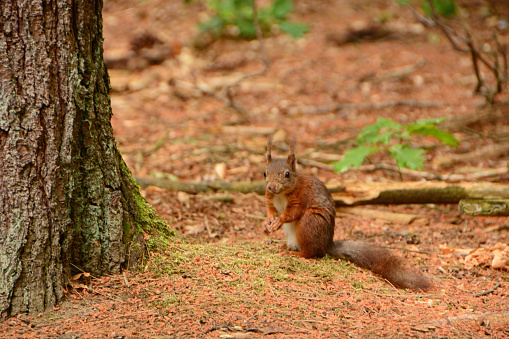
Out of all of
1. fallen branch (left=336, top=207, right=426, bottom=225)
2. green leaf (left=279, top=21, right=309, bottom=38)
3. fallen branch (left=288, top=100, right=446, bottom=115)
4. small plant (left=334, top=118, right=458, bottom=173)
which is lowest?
fallen branch (left=336, top=207, right=426, bottom=225)

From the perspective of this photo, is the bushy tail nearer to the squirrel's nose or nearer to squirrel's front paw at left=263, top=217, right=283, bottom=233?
squirrel's front paw at left=263, top=217, right=283, bottom=233

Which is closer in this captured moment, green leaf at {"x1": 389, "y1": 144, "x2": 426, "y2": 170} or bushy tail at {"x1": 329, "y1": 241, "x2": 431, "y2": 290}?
bushy tail at {"x1": 329, "y1": 241, "x2": 431, "y2": 290}

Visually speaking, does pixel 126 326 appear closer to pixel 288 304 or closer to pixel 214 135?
Answer: pixel 288 304

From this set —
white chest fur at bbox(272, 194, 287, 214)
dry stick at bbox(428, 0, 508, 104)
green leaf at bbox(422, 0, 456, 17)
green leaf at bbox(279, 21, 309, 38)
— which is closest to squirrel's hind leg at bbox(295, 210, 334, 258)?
white chest fur at bbox(272, 194, 287, 214)

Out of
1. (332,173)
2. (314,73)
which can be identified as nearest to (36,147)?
(332,173)

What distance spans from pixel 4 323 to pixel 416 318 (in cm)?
222

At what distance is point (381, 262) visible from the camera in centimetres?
348

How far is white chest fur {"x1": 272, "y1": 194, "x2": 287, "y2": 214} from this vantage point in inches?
154

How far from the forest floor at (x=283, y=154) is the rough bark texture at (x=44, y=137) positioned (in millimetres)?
205

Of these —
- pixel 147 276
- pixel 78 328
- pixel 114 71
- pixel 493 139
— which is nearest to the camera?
pixel 78 328

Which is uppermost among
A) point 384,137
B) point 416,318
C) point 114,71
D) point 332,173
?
point 114,71

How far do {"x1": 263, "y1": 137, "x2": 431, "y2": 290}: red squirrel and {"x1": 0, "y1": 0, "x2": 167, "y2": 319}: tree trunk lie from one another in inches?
54.1

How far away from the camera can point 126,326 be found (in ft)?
8.54

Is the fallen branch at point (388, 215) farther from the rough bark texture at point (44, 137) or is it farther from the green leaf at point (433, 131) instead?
the rough bark texture at point (44, 137)
